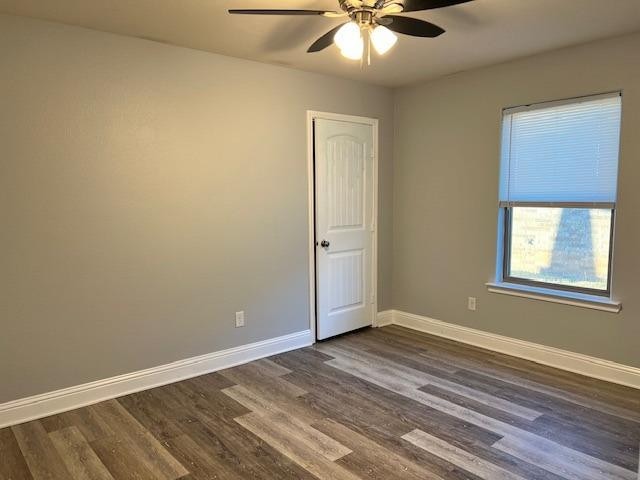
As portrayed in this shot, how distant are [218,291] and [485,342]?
7.68 ft

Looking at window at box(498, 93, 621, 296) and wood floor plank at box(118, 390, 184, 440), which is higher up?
window at box(498, 93, 621, 296)

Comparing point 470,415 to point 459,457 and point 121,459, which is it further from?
point 121,459

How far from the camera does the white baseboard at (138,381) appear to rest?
9.01 ft

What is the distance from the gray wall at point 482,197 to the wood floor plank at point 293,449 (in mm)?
2172

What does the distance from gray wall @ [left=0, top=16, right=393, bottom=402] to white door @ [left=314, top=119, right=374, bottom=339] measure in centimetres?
20

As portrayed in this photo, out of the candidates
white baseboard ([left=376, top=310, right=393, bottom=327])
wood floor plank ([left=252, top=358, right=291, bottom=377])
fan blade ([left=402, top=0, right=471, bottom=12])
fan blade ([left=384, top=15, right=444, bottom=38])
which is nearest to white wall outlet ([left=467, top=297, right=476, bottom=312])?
white baseboard ([left=376, top=310, right=393, bottom=327])

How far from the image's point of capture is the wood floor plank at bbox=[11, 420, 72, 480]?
2.26 metres

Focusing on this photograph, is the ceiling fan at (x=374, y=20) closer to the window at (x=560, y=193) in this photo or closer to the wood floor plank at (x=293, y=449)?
the window at (x=560, y=193)

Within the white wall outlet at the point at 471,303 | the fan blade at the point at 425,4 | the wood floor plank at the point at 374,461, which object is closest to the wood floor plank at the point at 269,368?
the wood floor plank at the point at 374,461

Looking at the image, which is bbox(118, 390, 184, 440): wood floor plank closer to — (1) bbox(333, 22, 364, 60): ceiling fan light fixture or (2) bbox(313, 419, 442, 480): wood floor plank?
(2) bbox(313, 419, 442, 480): wood floor plank

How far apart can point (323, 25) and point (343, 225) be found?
1.89m

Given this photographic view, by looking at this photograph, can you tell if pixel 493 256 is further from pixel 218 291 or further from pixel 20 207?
pixel 20 207

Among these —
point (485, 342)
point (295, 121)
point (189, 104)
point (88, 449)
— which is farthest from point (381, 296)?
point (88, 449)

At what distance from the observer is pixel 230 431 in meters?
2.62
